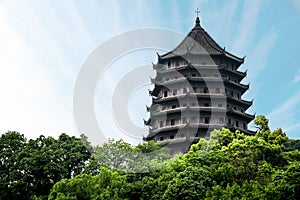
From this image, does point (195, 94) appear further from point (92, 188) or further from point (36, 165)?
point (92, 188)

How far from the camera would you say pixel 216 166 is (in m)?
23.3

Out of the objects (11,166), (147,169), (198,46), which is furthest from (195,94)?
(11,166)

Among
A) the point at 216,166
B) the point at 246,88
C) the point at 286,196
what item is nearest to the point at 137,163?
the point at 216,166

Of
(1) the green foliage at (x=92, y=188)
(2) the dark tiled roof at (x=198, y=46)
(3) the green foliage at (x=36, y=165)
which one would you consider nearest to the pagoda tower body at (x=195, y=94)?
(2) the dark tiled roof at (x=198, y=46)

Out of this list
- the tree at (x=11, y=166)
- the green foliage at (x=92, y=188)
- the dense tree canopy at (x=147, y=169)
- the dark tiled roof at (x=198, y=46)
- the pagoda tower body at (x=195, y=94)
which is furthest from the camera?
the dark tiled roof at (x=198, y=46)

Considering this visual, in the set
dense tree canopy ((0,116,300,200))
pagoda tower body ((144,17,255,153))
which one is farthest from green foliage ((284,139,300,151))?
dense tree canopy ((0,116,300,200))

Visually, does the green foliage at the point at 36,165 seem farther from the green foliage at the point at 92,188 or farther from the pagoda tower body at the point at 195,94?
the pagoda tower body at the point at 195,94

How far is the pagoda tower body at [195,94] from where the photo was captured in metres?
34.9

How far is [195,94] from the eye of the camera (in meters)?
35.9

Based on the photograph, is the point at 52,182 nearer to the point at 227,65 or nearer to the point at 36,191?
the point at 36,191

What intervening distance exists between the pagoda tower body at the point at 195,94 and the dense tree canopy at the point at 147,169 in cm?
508

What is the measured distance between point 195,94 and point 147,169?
12.6m

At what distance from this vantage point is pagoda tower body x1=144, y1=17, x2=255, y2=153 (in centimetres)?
3494

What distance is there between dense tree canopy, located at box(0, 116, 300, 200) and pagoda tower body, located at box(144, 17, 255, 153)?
5.08 metres
